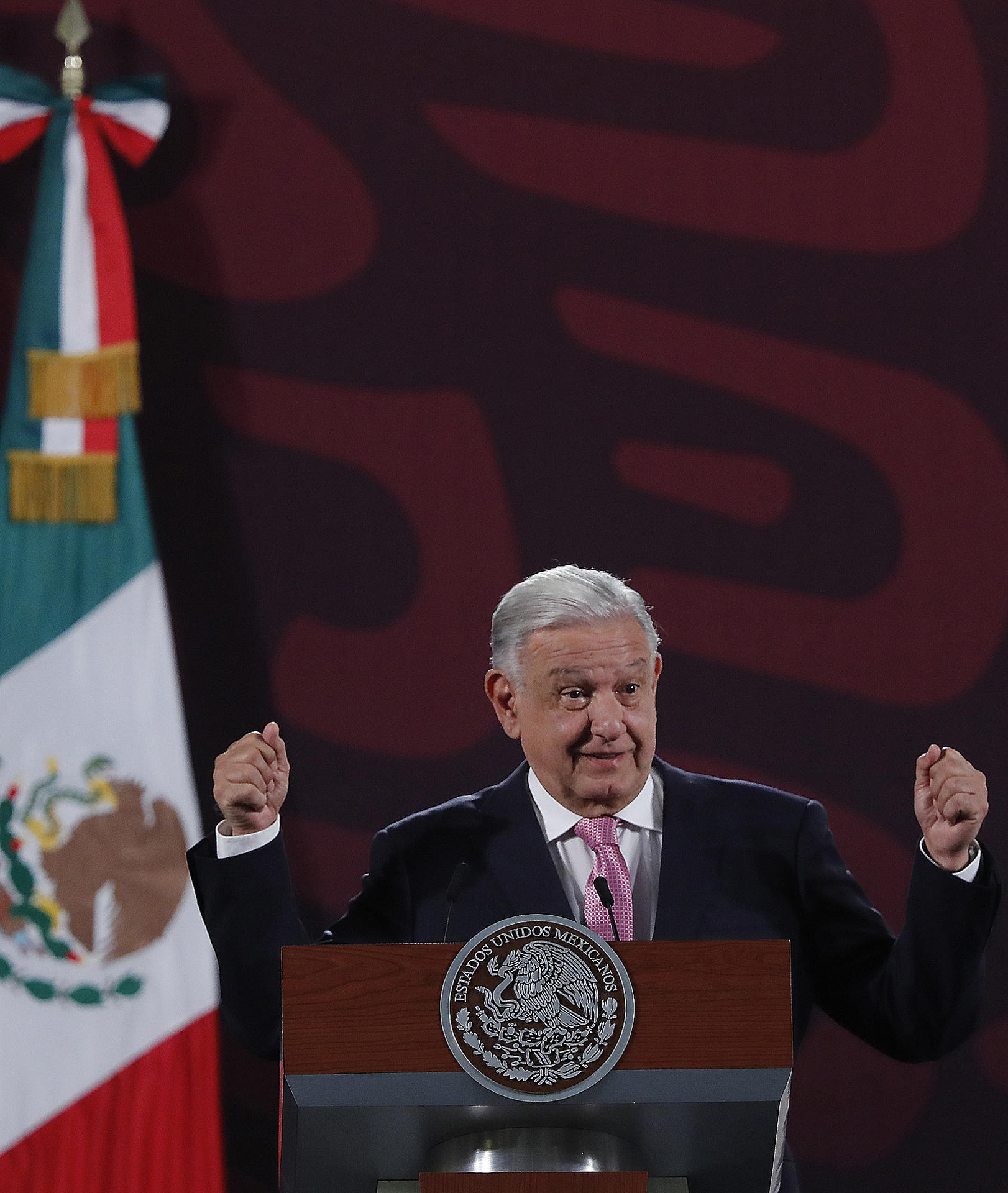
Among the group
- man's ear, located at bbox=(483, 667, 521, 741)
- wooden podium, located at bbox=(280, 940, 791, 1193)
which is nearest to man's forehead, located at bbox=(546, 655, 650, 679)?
man's ear, located at bbox=(483, 667, 521, 741)

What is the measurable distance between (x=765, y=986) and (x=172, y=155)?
319 cm

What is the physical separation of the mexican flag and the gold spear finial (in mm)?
50

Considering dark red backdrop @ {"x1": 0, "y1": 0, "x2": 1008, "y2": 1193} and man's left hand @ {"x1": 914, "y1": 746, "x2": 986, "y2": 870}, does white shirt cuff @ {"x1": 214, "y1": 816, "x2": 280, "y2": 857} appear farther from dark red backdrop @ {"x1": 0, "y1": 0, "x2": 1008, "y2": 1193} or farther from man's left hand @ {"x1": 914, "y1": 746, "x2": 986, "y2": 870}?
dark red backdrop @ {"x1": 0, "y1": 0, "x2": 1008, "y2": 1193}

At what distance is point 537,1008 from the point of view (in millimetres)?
1470

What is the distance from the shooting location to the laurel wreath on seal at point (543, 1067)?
4.72ft

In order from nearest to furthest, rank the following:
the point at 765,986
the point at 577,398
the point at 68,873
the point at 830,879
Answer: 1. the point at 765,986
2. the point at 830,879
3. the point at 68,873
4. the point at 577,398

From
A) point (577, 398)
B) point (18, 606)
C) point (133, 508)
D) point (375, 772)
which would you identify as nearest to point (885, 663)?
→ point (577, 398)

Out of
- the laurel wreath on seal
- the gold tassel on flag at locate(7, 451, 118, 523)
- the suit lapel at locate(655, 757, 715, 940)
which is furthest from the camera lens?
the gold tassel on flag at locate(7, 451, 118, 523)

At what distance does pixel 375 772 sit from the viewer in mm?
3809

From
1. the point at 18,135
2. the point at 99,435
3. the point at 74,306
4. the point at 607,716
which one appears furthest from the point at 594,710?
the point at 18,135

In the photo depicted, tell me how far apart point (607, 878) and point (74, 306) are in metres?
2.34

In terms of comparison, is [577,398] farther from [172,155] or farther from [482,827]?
[482,827]

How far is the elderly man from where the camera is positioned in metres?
2.00

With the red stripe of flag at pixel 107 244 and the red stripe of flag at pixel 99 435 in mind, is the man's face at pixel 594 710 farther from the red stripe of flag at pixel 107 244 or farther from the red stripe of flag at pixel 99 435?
the red stripe of flag at pixel 107 244
